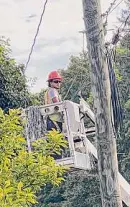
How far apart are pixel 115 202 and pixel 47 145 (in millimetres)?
921

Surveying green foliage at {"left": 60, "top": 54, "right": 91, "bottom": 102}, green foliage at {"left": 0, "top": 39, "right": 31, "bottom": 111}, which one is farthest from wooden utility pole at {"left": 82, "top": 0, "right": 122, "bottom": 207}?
green foliage at {"left": 60, "top": 54, "right": 91, "bottom": 102}

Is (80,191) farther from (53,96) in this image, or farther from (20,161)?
(20,161)

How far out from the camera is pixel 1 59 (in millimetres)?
14625

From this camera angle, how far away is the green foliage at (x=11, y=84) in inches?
589

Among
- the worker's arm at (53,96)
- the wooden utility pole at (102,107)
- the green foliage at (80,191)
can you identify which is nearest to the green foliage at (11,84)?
the green foliage at (80,191)

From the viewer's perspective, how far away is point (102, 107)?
6.09m

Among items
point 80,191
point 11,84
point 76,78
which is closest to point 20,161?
point 11,84

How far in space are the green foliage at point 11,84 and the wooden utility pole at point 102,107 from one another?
855 cm

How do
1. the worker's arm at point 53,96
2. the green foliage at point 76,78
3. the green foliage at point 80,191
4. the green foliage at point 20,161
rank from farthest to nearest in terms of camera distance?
the green foliage at point 76,78 < the green foliage at point 80,191 < the worker's arm at point 53,96 < the green foliage at point 20,161

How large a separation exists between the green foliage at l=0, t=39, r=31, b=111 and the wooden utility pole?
8.55 m

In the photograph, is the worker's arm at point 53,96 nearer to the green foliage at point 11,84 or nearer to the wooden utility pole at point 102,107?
the wooden utility pole at point 102,107

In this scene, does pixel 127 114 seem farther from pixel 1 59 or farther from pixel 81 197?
→ pixel 1 59

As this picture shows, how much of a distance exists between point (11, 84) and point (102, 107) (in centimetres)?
951

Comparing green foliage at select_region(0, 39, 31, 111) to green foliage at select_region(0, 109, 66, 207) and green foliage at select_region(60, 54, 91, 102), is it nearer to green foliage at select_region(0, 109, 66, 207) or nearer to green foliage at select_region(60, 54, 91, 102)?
green foliage at select_region(60, 54, 91, 102)
